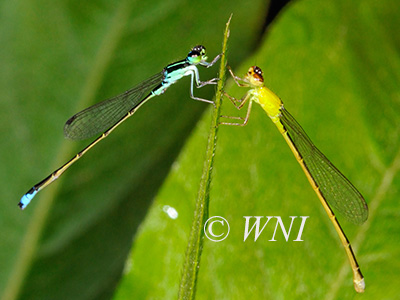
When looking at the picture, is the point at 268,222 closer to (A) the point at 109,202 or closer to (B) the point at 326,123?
(B) the point at 326,123

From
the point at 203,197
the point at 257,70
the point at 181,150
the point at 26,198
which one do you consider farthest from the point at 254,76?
the point at 26,198

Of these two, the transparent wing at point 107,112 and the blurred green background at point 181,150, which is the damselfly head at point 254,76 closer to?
the blurred green background at point 181,150

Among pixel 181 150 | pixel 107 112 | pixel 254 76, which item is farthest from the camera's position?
pixel 107 112

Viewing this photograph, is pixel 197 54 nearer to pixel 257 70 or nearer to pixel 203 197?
pixel 257 70

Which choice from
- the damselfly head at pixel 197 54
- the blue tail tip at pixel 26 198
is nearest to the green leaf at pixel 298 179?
the damselfly head at pixel 197 54

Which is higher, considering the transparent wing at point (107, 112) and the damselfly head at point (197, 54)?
the transparent wing at point (107, 112)

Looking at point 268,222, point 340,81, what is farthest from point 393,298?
point 340,81

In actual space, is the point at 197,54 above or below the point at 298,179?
above
